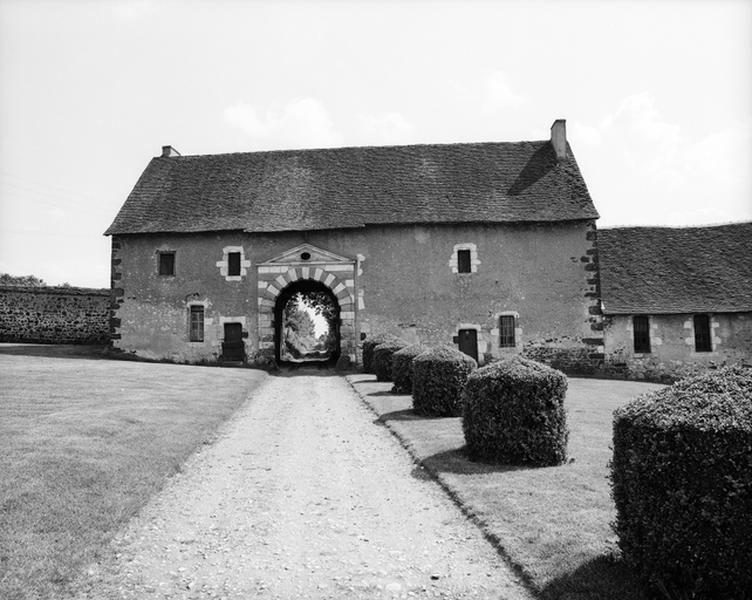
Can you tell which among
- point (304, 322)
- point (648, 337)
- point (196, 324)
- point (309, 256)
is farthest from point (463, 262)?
point (304, 322)

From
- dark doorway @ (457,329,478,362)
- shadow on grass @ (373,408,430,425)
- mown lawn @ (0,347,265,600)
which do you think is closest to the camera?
mown lawn @ (0,347,265,600)

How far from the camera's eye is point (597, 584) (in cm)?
446

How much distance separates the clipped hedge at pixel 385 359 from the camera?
62.7 feet

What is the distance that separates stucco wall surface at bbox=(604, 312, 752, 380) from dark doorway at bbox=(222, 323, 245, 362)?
1565 cm

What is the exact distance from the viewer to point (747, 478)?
151 inches

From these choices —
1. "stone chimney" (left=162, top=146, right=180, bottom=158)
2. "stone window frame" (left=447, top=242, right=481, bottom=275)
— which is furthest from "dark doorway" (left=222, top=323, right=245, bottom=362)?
"stone chimney" (left=162, top=146, right=180, bottom=158)

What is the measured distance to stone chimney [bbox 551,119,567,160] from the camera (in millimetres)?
27645

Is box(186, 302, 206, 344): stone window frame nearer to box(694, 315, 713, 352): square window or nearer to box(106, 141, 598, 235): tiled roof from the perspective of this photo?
box(106, 141, 598, 235): tiled roof

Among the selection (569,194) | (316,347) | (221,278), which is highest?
(569,194)

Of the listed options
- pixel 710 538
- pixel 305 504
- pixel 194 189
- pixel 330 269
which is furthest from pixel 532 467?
pixel 194 189

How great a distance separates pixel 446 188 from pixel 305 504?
21.5 metres

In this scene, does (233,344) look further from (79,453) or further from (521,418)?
(521,418)

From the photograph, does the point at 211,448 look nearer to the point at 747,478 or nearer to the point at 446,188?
the point at 747,478

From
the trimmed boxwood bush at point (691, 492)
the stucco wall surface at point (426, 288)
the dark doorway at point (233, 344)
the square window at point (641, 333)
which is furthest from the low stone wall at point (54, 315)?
the trimmed boxwood bush at point (691, 492)
